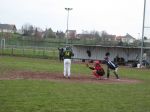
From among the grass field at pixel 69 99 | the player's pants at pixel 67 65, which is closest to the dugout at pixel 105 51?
the player's pants at pixel 67 65

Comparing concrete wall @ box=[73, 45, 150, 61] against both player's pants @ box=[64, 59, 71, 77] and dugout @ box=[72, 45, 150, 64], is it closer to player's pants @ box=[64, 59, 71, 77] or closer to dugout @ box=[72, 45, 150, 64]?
dugout @ box=[72, 45, 150, 64]

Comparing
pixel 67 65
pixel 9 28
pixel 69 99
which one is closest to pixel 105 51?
pixel 67 65

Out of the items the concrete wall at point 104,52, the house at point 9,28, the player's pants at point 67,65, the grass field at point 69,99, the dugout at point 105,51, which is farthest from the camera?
the house at point 9,28

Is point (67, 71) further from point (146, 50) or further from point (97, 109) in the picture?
point (146, 50)

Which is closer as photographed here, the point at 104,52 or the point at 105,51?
the point at 105,51

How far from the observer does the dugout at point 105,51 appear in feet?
167

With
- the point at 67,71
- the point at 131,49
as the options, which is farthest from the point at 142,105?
the point at 131,49

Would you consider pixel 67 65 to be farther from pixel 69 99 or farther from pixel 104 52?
pixel 104 52

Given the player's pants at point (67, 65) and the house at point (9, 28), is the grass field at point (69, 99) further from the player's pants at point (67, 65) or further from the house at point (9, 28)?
the house at point (9, 28)

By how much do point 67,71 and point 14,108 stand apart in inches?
487

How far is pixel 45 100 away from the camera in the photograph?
44.8 feet

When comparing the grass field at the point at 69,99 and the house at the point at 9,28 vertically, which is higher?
the house at the point at 9,28

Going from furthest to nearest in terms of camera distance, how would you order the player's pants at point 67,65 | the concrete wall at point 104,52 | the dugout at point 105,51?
the concrete wall at point 104,52, the dugout at point 105,51, the player's pants at point 67,65

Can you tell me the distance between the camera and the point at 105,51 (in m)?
53.7
